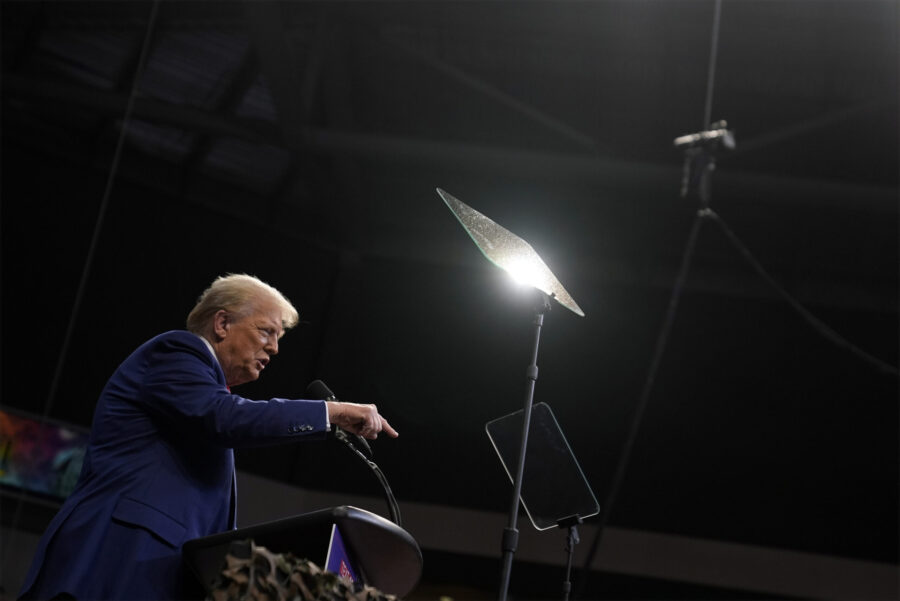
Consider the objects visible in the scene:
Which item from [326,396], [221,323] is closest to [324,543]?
[326,396]

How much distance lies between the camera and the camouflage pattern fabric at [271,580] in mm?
1296

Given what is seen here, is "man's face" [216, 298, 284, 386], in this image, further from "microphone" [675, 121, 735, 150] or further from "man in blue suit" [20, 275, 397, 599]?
"microphone" [675, 121, 735, 150]

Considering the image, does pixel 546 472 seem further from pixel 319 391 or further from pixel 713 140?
pixel 713 140

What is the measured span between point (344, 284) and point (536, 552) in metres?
2.35

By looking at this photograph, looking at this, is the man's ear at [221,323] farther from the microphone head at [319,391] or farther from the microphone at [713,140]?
the microphone at [713,140]

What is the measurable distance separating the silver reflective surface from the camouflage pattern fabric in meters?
0.78

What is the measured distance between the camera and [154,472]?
158 cm

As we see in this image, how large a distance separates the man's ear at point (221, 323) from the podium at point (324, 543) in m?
0.46

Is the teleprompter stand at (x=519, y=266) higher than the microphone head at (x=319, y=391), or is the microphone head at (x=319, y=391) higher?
the teleprompter stand at (x=519, y=266)

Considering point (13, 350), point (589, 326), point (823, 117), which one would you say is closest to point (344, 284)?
point (589, 326)

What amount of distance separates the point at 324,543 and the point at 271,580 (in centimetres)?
→ 18

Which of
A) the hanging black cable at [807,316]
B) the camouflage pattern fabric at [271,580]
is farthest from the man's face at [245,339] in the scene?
the hanging black cable at [807,316]

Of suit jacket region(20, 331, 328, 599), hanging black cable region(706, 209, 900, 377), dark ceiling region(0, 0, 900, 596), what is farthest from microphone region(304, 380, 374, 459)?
dark ceiling region(0, 0, 900, 596)

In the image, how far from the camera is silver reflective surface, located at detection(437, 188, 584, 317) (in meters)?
1.94
